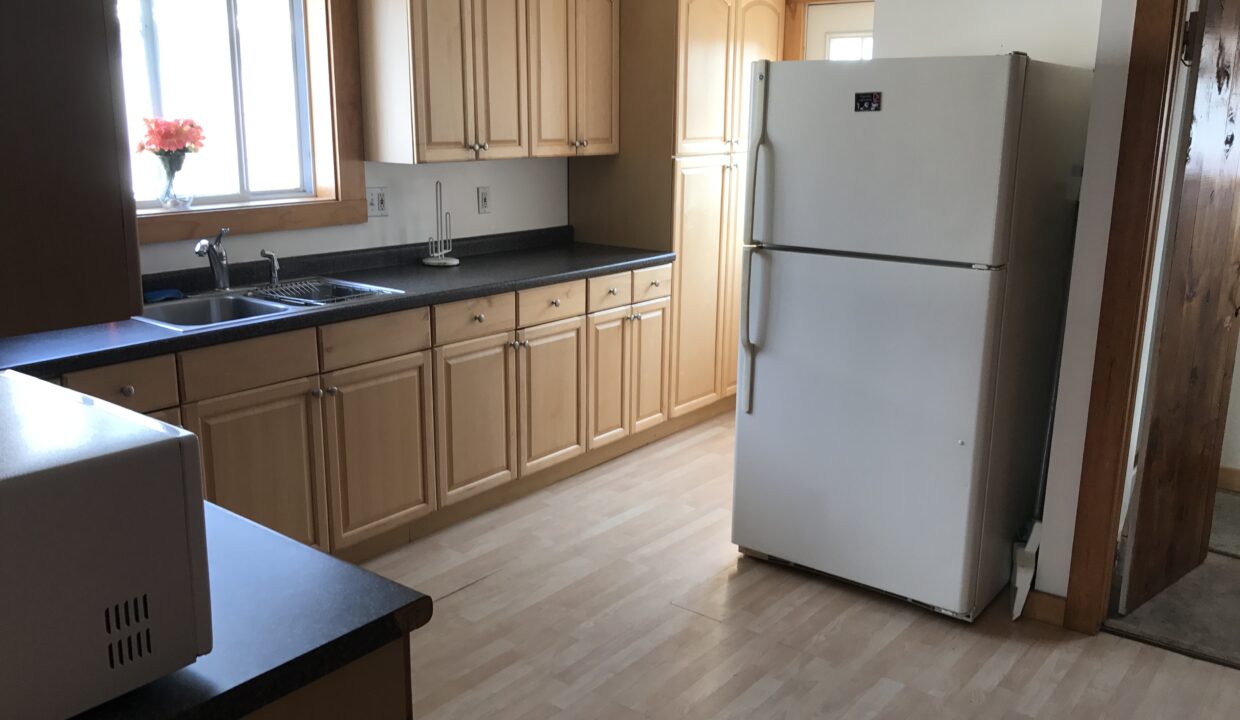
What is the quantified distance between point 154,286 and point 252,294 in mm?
288

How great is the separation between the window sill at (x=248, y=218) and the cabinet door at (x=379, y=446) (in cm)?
65

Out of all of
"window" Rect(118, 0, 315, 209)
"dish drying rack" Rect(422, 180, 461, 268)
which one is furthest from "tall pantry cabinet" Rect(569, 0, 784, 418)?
"window" Rect(118, 0, 315, 209)

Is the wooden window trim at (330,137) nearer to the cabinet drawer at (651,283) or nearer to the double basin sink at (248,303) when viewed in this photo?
the double basin sink at (248,303)

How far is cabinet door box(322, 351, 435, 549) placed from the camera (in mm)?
3143

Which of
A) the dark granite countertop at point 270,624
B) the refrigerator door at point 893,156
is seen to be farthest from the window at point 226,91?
the dark granite countertop at point 270,624

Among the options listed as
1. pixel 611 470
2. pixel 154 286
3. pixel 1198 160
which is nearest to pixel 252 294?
pixel 154 286

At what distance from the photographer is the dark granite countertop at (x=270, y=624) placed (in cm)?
106

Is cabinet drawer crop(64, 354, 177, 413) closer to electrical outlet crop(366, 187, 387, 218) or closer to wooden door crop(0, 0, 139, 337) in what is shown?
electrical outlet crop(366, 187, 387, 218)

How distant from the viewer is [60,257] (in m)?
0.94

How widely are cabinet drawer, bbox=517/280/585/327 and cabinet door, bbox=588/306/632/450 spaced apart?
0.13 metres

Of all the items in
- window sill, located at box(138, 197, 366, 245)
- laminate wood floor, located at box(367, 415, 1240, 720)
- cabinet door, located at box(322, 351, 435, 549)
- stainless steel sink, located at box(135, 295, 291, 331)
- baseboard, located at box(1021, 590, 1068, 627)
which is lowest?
laminate wood floor, located at box(367, 415, 1240, 720)

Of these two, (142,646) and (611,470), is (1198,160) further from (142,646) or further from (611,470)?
(142,646)

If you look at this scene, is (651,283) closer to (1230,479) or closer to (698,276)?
(698,276)

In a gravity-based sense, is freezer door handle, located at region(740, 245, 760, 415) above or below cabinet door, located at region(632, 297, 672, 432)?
above
